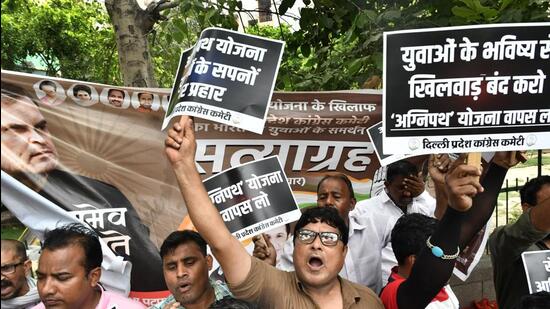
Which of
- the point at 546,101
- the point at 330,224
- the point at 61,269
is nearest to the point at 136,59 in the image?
the point at 61,269

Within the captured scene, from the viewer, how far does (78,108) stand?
3305 mm

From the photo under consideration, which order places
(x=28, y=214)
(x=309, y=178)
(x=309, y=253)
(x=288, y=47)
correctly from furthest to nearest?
(x=288, y=47) → (x=309, y=178) → (x=28, y=214) → (x=309, y=253)

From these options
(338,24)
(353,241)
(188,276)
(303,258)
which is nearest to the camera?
(303,258)

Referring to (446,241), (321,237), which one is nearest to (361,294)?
(321,237)

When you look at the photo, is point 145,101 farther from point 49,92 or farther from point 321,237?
point 321,237

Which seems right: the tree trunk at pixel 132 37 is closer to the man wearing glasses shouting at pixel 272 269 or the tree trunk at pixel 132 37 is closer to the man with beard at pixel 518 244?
the man wearing glasses shouting at pixel 272 269

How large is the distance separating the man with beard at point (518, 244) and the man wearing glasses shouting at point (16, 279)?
2250 millimetres

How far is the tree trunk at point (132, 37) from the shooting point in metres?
4.51

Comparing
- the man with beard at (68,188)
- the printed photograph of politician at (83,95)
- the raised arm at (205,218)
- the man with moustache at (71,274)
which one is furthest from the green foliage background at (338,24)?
the man with moustache at (71,274)

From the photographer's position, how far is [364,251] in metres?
3.50

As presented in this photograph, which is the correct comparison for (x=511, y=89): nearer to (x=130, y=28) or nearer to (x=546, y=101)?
(x=546, y=101)

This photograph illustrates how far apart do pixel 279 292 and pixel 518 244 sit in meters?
1.39

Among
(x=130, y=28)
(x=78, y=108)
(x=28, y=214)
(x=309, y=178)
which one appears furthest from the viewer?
(x=130, y=28)

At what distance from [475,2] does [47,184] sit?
7.65 ft
